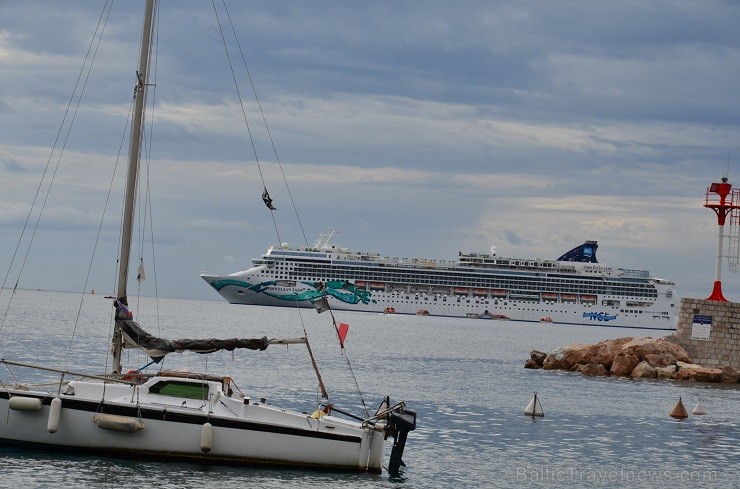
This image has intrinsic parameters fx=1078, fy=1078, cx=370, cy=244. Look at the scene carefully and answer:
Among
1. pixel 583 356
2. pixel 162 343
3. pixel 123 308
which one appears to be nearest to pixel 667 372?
pixel 583 356

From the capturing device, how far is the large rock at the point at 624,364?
50500 mm

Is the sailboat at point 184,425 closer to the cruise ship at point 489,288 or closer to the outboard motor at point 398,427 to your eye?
the outboard motor at point 398,427

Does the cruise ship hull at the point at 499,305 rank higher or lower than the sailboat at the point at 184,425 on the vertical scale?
higher

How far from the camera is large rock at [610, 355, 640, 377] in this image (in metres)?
50.5

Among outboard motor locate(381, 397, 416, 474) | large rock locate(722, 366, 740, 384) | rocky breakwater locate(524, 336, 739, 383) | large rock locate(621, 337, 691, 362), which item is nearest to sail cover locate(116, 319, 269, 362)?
outboard motor locate(381, 397, 416, 474)

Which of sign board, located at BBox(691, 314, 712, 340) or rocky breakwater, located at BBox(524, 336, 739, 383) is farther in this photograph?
sign board, located at BBox(691, 314, 712, 340)

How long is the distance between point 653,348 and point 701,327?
2.97 metres

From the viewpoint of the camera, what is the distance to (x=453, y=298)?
499 feet

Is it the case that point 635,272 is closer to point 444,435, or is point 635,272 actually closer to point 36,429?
point 444,435

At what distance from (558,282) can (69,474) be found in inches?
5338

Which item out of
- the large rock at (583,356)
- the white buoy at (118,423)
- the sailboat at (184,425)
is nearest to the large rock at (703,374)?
the large rock at (583,356)

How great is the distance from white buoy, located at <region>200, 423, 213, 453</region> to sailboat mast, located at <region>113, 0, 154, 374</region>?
2.60m

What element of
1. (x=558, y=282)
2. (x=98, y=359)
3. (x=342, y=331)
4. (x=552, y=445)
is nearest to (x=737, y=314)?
(x=552, y=445)

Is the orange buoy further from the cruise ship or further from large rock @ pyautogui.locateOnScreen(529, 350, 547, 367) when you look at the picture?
the cruise ship
